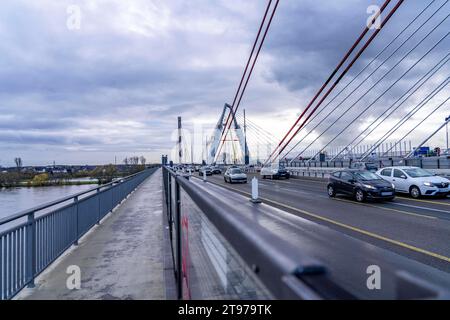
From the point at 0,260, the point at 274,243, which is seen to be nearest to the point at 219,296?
the point at 274,243

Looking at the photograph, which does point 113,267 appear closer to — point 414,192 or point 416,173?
point 414,192

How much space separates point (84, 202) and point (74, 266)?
2.55 metres

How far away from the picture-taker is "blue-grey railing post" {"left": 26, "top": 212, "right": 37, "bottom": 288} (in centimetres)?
500

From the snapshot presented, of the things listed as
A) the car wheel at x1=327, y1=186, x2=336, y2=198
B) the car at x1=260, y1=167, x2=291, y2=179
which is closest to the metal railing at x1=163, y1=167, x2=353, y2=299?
the car wheel at x1=327, y1=186, x2=336, y2=198

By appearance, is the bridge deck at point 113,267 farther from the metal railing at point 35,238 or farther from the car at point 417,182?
the car at point 417,182

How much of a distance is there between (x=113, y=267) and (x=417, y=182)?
15.6m

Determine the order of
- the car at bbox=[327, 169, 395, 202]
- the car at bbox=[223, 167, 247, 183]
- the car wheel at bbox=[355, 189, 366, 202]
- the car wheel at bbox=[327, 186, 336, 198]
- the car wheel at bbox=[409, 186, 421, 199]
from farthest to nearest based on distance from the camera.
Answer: the car at bbox=[223, 167, 247, 183]
the car wheel at bbox=[327, 186, 336, 198]
the car wheel at bbox=[409, 186, 421, 199]
the car wheel at bbox=[355, 189, 366, 202]
the car at bbox=[327, 169, 395, 202]

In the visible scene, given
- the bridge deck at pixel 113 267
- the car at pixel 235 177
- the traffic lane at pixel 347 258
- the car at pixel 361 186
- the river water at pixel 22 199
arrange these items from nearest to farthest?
the traffic lane at pixel 347 258, the bridge deck at pixel 113 267, the car at pixel 361 186, the river water at pixel 22 199, the car at pixel 235 177

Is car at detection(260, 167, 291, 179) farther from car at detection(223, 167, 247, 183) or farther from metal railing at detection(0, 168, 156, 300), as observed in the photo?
metal railing at detection(0, 168, 156, 300)

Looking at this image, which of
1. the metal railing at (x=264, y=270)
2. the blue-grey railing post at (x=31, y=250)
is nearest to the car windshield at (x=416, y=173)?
the blue-grey railing post at (x=31, y=250)

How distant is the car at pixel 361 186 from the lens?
15578 millimetres

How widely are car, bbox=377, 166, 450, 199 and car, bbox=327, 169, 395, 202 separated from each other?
5.73 feet
